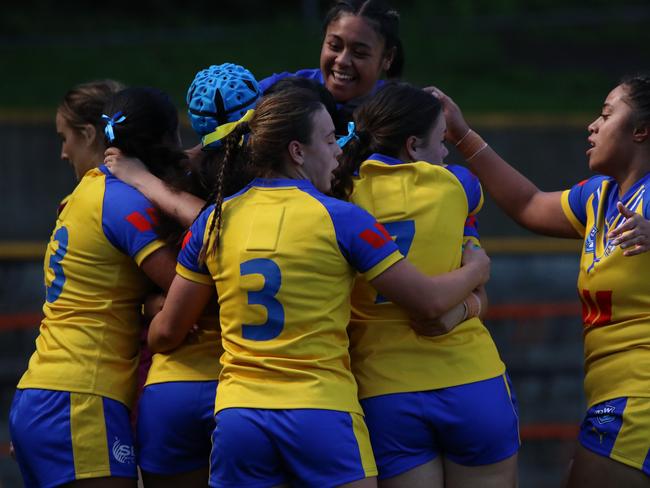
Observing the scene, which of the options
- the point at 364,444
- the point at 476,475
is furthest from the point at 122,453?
the point at 476,475

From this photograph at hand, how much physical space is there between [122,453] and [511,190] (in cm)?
170

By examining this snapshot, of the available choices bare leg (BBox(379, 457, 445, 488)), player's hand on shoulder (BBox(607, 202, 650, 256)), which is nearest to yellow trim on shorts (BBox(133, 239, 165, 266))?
bare leg (BBox(379, 457, 445, 488))

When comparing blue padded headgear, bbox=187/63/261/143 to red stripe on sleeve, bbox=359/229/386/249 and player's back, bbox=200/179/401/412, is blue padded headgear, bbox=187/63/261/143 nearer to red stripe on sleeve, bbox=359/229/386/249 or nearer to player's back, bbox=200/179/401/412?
player's back, bbox=200/179/401/412

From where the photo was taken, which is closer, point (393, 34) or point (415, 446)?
point (415, 446)

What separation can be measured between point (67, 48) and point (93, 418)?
33.5 ft

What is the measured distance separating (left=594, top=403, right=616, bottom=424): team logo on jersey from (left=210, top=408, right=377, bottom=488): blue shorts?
3.09 ft

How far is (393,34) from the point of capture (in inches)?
165

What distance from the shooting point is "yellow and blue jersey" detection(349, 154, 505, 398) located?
3.27 m

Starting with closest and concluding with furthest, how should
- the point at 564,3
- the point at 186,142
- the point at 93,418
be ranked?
1. the point at 93,418
2. the point at 186,142
3. the point at 564,3

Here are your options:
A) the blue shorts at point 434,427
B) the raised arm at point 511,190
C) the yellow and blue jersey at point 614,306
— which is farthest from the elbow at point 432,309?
the raised arm at point 511,190

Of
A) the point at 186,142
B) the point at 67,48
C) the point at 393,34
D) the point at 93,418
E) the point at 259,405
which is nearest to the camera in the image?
the point at 259,405

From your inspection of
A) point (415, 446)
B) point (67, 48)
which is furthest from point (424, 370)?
point (67, 48)

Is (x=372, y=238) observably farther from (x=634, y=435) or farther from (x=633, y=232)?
(x=634, y=435)

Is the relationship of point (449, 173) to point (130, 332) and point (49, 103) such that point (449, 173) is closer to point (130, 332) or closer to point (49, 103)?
point (130, 332)
